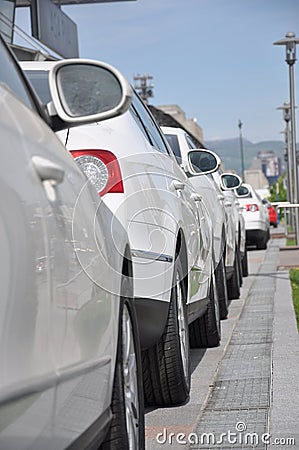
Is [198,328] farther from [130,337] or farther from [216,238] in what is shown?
[130,337]

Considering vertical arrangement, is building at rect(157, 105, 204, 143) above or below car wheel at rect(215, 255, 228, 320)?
above

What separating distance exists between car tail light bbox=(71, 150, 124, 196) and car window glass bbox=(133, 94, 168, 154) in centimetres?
87

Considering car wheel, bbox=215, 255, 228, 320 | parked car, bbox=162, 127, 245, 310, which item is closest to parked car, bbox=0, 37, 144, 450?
parked car, bbox=162, 127, 245, 310

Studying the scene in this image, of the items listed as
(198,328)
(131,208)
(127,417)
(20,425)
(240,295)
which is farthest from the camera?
(240,295)

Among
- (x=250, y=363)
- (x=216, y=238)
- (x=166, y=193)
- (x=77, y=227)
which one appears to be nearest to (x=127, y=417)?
(x=77, y=227)

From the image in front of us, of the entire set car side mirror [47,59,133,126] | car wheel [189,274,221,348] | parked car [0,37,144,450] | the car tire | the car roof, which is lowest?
car wheel [189,274,221,348]

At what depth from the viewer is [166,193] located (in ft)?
18.7

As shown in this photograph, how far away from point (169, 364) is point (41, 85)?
1651 mm

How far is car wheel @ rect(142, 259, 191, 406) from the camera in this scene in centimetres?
545

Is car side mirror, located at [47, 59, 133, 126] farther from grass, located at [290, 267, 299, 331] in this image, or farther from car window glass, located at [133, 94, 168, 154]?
grass, located at [290, 267, 299, 331]

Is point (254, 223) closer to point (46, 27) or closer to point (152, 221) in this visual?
point (46, 27)

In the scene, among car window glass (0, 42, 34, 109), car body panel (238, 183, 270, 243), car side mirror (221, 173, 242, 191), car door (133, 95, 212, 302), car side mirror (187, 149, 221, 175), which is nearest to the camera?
car window glass (0, 42, 34, 109)

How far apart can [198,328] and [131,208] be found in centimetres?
319

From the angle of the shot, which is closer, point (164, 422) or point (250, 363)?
point (164, 422)
